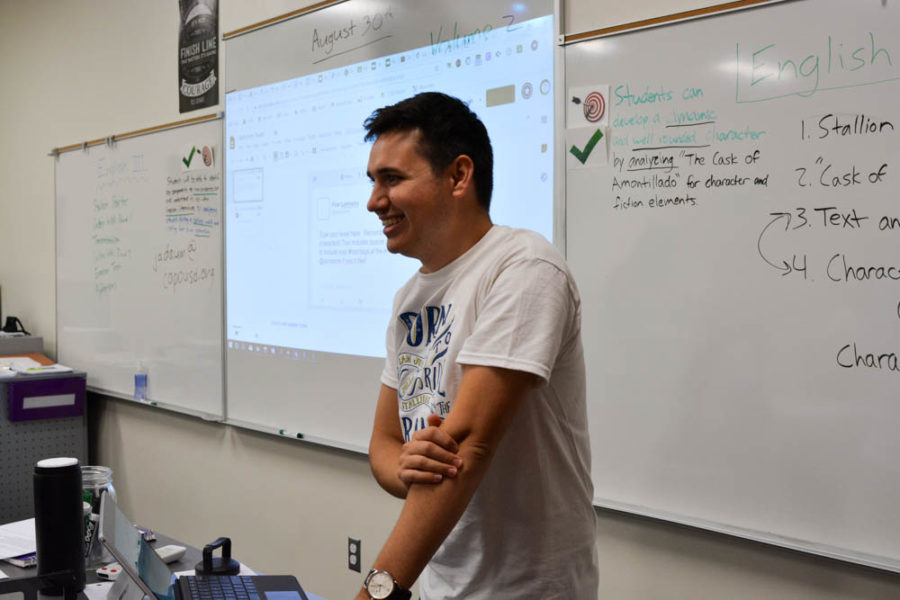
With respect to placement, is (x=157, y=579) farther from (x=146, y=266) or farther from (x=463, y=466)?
(x=146, y=266)

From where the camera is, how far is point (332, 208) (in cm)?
247

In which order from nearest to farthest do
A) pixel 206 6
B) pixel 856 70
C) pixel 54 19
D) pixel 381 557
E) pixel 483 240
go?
pixel 381 557 < pixel 483 240 < pixel 856 70 < pixel 206 6 < pixel 54 19

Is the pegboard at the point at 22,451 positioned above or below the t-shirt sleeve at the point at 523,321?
below

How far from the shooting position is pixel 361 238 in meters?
2.38

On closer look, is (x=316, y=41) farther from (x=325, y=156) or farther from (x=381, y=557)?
(x=381, y=557)

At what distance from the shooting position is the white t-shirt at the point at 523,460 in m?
1.09

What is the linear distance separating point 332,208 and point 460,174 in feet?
4.40

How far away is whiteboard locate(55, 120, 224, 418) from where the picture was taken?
2.99 meters

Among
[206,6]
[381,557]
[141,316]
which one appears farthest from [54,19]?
[381,557]

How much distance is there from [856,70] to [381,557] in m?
1.32

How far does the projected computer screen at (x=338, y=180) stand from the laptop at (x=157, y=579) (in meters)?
1.04

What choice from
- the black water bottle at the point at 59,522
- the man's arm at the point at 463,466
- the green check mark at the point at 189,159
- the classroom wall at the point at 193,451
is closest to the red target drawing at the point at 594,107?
the classroom wall at the point at 193,451

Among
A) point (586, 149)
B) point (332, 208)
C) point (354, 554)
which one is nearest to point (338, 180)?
point (332, 208)

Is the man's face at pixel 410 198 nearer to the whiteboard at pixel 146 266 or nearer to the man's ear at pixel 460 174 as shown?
the man's ear at pixel 460 174
